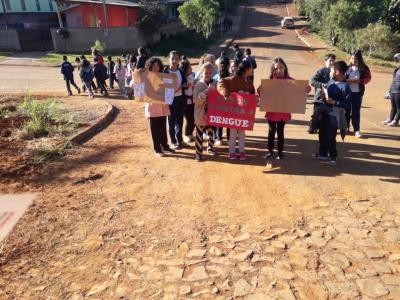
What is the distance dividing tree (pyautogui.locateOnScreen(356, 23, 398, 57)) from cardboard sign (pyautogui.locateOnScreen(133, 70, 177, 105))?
2445 cm

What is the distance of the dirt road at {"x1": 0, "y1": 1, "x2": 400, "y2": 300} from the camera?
416 centimetres

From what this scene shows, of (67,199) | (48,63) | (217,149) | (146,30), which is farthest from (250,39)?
(67,199)

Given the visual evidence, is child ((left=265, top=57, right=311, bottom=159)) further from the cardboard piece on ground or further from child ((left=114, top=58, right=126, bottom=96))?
child ((left=114, top=58, right=126, bottom=96))

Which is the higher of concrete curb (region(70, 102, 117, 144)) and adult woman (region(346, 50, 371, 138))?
adult woman (region(346, 50, 371, 138))

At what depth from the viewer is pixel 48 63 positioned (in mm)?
25688

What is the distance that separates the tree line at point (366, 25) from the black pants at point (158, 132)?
24.3 m

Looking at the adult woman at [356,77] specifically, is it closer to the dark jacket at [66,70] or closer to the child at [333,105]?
the child at [333,105]

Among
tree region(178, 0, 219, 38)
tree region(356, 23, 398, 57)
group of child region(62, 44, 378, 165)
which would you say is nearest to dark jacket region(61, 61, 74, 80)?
group of child region(62, 44, 378, 165)

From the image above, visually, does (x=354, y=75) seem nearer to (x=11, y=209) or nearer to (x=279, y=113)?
(x=279, y=113)

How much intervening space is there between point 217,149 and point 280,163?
142 cm

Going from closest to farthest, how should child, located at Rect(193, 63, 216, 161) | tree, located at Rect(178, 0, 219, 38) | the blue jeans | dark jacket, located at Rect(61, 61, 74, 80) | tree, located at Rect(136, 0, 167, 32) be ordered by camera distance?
child, located at Rect(193, 63, 216, 161), the blue jeans, dark jacket, located at Rect(61, 61, 74, 80), tree, located at Rect(136, 0, 167, 32), tree, located at Rect(178, 0, 219, 38)

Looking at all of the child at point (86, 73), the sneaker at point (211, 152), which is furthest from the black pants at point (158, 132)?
the child at point (86, 73)

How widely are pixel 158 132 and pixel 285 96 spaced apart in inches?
99.3

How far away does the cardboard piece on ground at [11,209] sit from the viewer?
5320mm
